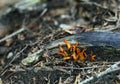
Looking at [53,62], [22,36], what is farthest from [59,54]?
[22,36]

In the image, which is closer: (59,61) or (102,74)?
(102,74)

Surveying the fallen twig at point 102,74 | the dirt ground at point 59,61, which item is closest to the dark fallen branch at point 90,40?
the dirt ground at point 59,61

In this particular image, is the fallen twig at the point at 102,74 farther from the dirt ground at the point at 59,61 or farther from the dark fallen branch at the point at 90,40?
the dark fallen branch at the point at 90,40

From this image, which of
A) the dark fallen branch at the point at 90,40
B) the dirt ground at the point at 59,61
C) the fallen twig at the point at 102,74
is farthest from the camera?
the dark fallen branch at the point at 90,40

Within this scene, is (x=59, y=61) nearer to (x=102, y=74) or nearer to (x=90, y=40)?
(x=90, y=40)

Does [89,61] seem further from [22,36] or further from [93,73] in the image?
[22,36]

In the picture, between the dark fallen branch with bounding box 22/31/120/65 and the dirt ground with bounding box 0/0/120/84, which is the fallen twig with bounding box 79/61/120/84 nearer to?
the dirt ground with bounding box 0/0/120/84

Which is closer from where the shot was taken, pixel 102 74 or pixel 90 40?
pixel 102 74

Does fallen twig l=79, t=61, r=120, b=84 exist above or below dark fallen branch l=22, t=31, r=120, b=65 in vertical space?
below

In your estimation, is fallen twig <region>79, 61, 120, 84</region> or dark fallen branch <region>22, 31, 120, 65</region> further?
dark fallen branch <region>22, 31, 120, 65</region>

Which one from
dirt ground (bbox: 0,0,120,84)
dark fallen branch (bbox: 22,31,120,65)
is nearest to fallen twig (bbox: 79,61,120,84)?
dirt ground (bbox: 0,0,120,84)

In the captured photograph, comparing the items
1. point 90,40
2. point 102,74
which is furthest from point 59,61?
point 102,74
